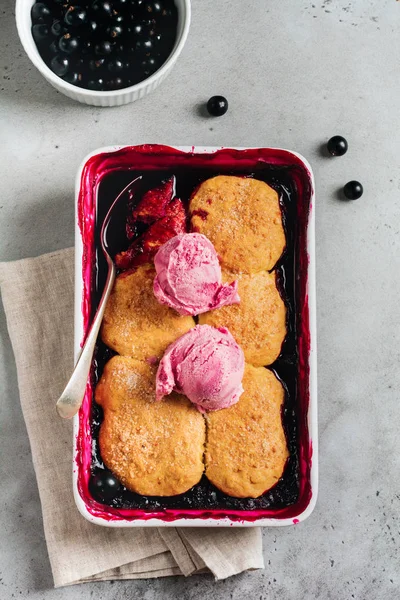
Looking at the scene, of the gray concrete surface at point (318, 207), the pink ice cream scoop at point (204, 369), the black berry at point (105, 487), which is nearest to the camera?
the pink ice cream scoop at point (204, 369)

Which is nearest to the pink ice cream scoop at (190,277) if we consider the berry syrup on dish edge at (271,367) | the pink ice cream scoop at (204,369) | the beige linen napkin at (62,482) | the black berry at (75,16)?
the pink ice cream scoop at (204,369)

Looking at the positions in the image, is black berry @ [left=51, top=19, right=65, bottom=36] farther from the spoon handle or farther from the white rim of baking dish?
the spoon handle

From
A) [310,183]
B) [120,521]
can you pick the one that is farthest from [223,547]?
[310,183]

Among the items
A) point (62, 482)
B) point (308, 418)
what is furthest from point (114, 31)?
point (62, 482)

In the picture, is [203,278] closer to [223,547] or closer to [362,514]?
[223,547]

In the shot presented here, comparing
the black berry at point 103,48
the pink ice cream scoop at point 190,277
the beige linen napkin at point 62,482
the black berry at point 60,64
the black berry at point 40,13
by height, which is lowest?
the beige linen napkin at point 62,482

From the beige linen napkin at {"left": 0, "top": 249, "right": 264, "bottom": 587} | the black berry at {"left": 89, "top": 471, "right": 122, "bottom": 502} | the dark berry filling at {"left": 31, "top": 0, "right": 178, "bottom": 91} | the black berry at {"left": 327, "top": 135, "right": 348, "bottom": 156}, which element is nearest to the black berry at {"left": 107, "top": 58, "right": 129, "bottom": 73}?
the dark berry filling at {"left": 31, "top": 0, "right": 178, "bottom": 91}

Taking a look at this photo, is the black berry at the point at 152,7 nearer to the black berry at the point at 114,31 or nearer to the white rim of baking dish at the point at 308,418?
the black berry at the point at 114,31

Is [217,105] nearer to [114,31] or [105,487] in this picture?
[114,31]
